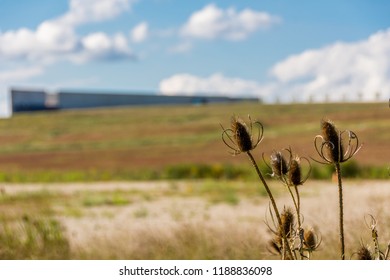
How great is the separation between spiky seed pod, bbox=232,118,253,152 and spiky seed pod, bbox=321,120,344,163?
18cm

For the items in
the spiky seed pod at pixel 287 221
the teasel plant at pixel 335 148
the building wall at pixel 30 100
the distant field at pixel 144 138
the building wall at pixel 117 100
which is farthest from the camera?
the building wall at pixel 117 100

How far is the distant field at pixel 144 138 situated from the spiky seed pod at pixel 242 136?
22.5 metres

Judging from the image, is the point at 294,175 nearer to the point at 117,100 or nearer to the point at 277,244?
the point at 277,244

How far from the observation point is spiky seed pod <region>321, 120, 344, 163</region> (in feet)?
6.31

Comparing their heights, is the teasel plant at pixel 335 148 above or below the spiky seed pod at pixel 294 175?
above

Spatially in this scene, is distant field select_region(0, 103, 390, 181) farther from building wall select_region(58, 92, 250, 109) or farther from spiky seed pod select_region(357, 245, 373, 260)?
spiky seed pod select_region(357, 245, 373, 260)

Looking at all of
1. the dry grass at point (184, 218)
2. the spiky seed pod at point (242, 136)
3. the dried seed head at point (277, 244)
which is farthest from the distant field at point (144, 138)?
the spiky seed pod at point (242, 136)

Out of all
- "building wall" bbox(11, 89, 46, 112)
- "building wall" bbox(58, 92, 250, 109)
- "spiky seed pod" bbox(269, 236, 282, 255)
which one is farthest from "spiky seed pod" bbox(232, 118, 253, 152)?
"building wall" bbox(58, 92, 250, 109)

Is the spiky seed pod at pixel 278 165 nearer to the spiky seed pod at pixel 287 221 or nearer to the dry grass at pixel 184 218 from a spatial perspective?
the spiky seed pod at pixel 287 221

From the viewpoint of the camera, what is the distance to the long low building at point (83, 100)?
32237 mm

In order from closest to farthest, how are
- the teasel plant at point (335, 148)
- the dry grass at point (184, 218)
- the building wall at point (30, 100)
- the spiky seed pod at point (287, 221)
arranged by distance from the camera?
the teasel plant at point (335, 148), the spiky seed pod at point (287, 221), the dry grass at point (184, 218), the building wall at point (30, 100)

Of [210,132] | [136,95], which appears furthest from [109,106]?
[210,132]

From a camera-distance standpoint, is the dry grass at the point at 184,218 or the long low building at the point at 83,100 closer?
the dry grass at the point at 184,218
